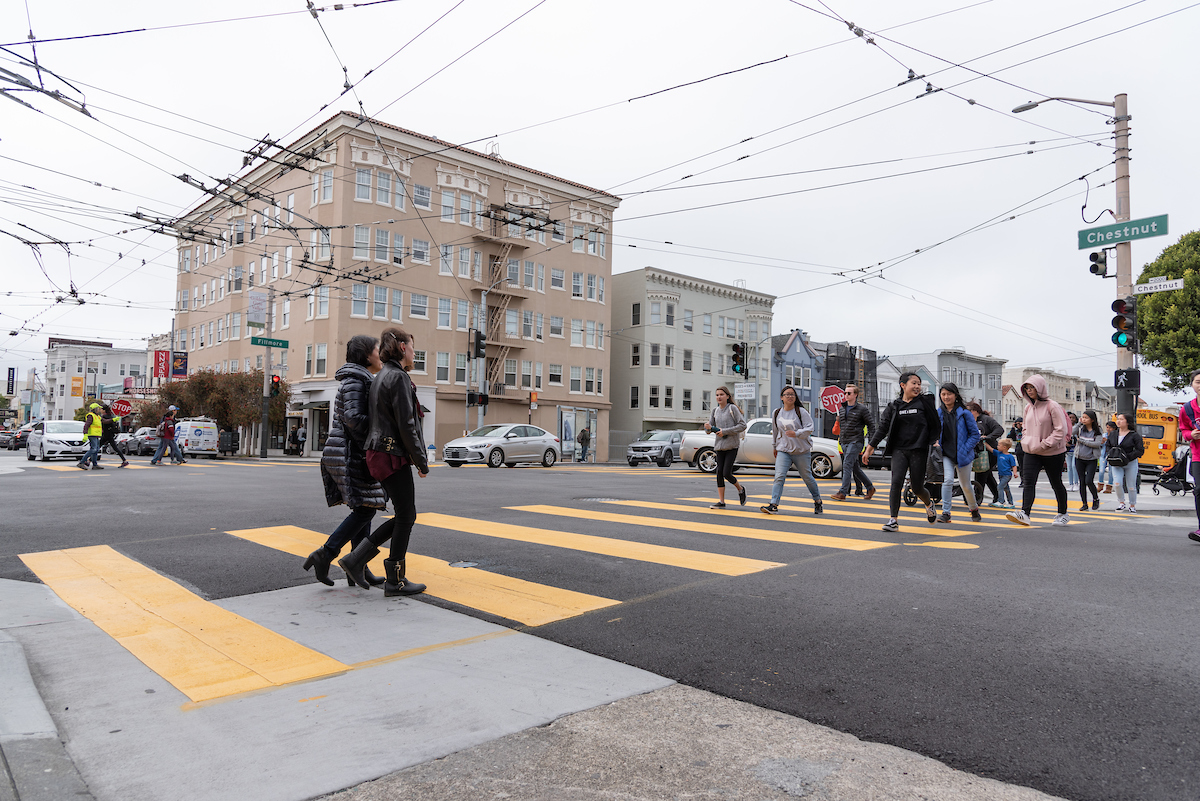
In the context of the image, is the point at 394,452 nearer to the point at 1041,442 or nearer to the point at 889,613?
the point at 889,613

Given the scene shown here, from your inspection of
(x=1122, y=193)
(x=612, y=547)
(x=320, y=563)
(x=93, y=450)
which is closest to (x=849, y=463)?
Answer: (x=612, y=547)

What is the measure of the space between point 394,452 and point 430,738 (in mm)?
2405

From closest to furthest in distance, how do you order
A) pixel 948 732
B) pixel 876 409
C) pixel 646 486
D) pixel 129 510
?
1. pixel 948 732
2. pixel 129 510
3. pixel 646 486
4. pixel 876 409

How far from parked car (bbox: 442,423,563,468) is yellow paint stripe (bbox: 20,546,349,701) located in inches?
753

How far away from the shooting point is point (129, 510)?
9703 mm

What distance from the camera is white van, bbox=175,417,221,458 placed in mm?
31453

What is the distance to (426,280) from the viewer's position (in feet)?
127

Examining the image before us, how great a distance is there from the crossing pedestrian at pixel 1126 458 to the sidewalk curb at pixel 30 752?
46.0 feet

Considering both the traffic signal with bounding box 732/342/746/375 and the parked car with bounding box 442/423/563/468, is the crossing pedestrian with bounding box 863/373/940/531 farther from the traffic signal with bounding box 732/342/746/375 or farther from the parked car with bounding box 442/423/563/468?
the parked car with bounding box 442/423/563/468

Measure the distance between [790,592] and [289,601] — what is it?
11.3ft

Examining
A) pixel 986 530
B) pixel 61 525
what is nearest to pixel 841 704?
pixel 986 530

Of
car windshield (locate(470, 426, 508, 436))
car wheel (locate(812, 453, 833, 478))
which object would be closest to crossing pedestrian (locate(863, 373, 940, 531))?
car wheel (locate(812, 453, 833, 478))

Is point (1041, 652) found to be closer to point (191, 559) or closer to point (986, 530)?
point (986, 530)

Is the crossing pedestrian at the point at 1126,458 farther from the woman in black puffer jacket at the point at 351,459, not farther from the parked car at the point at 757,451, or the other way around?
the woman in black puffer jacket at the point at 351,459
